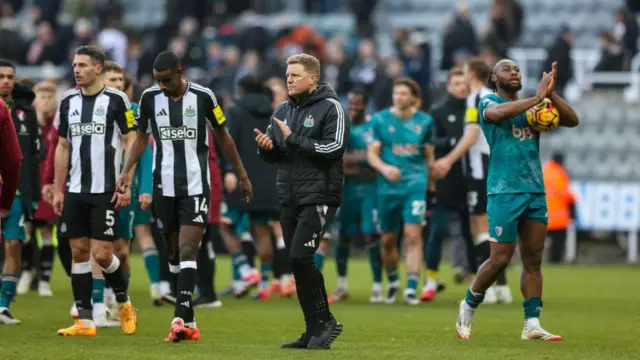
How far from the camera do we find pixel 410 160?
1495cm

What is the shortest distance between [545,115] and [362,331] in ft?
8.56

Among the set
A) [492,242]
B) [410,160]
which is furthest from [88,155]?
[410,160]

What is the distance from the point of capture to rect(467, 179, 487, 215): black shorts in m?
14.8

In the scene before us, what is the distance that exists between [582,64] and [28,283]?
47.1 feet

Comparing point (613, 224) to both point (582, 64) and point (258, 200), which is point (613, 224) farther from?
point (258, 200)

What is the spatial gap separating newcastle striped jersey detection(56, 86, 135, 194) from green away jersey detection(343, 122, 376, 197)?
4939 millimetres

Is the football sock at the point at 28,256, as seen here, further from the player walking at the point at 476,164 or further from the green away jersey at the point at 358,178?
→ the player walking at the point at 476,164

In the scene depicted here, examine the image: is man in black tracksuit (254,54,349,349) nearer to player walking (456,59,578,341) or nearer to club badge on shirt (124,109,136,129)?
player walking (456,59,578,341)

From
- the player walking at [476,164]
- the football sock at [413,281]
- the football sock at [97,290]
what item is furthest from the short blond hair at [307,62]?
the football sock at [413,281]

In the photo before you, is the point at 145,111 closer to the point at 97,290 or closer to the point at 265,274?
the point at 97,290

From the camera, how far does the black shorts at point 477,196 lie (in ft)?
48.4

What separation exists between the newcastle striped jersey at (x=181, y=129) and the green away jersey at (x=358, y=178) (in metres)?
5.06

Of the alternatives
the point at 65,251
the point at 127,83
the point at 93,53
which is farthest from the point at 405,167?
the point at 93,53

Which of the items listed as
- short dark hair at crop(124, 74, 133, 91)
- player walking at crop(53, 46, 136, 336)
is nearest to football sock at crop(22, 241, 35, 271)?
short dark hair at crop(124, 74, 133, 91)
